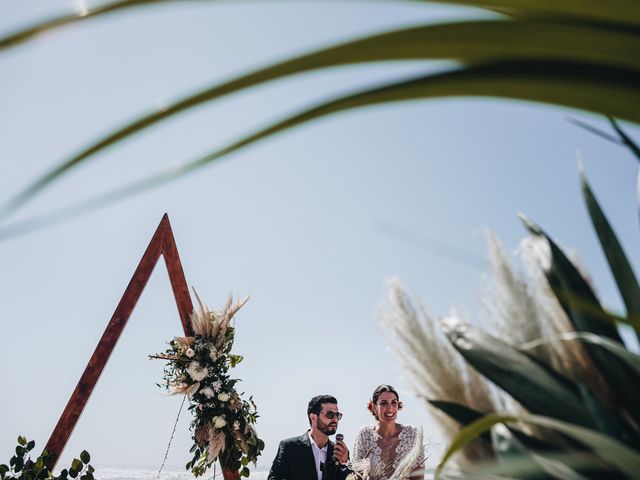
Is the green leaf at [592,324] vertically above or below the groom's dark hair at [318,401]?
below

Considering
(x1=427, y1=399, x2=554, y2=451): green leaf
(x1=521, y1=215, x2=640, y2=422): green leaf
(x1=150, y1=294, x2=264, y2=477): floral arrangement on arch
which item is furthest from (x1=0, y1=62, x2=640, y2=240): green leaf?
(x1=150, y1=294, x2=264, y2=477): floral arrangement on arch

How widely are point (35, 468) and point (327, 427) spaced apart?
2.57m

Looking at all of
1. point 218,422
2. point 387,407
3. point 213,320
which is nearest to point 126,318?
point 213,320

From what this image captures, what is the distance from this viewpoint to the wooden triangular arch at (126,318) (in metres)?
4.00

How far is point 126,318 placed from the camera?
170 inches

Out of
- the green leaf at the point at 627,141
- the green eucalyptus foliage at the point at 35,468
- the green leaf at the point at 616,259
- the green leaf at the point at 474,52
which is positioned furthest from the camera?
the green eucalyptus foliage at the point at 35,468

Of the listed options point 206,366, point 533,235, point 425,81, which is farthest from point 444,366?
point 206,366

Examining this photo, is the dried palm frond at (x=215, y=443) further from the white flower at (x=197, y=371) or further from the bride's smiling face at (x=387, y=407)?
the bride's smiling face at (x=387, y=407)

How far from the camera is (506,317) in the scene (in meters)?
0.48

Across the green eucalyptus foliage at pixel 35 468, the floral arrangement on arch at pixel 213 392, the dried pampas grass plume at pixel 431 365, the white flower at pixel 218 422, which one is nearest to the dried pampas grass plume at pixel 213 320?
the floral arrangement on arch at pixel 213 392

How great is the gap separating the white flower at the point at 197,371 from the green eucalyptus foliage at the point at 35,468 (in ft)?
3.11

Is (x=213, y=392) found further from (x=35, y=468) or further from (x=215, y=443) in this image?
(x=35, y=468)

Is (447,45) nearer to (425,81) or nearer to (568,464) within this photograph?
(425,81)

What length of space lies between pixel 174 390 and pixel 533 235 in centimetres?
404
